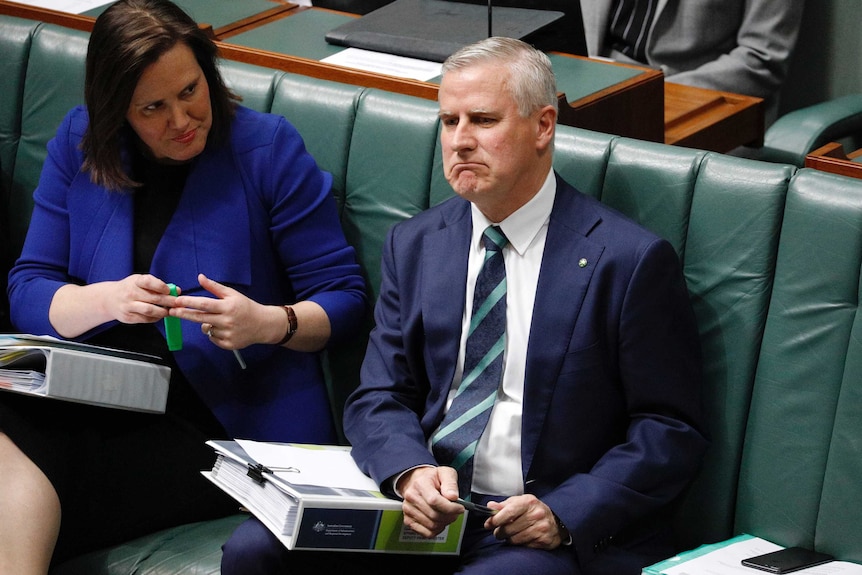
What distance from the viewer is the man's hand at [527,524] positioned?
184 cm

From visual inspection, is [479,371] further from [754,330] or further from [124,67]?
[124,67]

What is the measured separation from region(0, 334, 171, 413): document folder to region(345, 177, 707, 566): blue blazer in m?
0.46

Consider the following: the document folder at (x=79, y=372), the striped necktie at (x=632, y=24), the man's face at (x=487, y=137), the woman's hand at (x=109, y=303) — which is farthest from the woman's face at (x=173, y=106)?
the striped necktie at (x=632, y=24)

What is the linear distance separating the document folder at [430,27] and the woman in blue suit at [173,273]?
45 cm

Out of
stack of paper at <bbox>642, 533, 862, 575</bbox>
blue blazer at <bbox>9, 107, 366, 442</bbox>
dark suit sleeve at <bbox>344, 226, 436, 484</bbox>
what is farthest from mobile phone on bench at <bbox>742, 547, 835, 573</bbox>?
blue blazer at <bbox>9, 107, 366, 442</bbox>

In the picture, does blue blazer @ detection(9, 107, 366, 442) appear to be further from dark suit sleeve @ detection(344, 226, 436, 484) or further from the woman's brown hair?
dark suit sleeve @ detection(344, 226, 436, 484)

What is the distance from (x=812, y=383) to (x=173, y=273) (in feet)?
3.88

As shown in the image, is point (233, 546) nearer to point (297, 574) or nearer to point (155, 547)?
point (297, 574)

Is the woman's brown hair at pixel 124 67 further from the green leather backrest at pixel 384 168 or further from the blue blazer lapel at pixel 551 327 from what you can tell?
the blue blazer lapel at pixel 551 327

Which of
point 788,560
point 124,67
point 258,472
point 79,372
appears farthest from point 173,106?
point 788,560

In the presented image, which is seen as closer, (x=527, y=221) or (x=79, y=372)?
(x=527, y=221)

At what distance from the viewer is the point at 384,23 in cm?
291

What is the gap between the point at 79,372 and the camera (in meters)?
2.17

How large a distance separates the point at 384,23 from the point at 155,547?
4.37 feet
